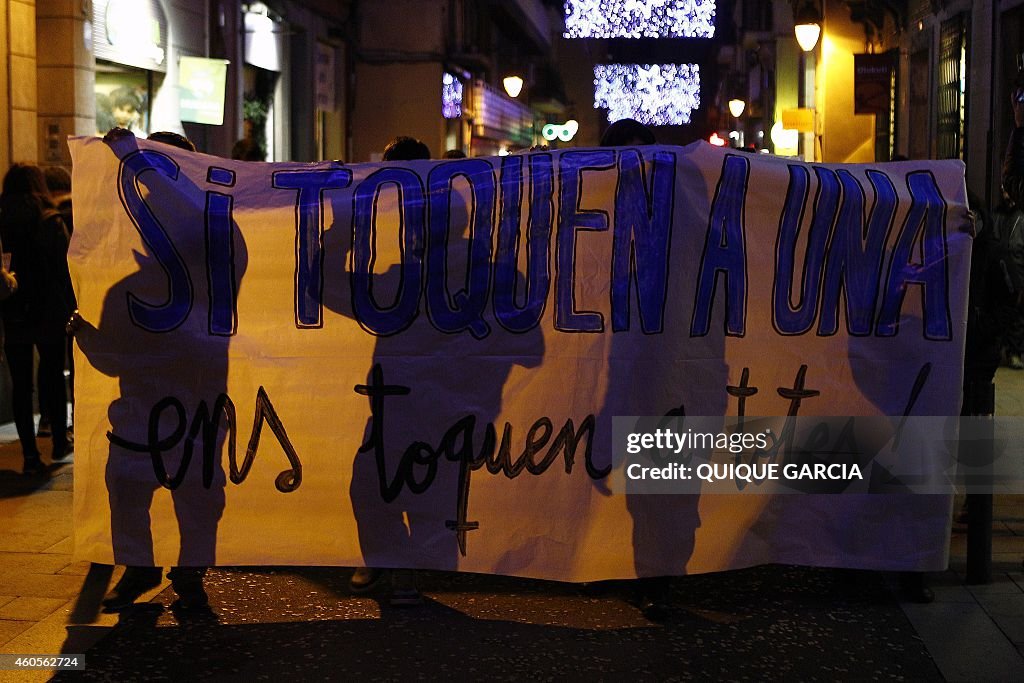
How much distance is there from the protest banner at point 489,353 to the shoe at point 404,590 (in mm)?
185

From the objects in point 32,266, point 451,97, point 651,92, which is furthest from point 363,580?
point 651,92

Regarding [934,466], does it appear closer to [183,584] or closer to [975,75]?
[183,584]

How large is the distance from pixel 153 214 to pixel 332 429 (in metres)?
1.23

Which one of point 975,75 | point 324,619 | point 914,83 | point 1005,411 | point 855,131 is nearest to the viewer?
point 324,619

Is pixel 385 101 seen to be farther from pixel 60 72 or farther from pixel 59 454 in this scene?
pixel 59 454

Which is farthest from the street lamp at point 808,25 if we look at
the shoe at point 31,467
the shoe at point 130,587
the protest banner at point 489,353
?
the shoe at point 130,587

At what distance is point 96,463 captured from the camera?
5773 mm

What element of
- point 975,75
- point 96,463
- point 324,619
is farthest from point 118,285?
point 975,75

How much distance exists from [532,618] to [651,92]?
87776 millimetres

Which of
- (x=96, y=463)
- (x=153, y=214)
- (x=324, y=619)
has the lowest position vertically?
(x=324, y=619)

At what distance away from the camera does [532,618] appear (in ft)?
18.5

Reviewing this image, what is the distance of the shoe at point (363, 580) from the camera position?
6.02 metres

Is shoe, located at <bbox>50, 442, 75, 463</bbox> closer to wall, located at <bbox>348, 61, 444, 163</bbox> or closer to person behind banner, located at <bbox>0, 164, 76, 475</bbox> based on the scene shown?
person behind banner, located at <bbox>0, 164, 76, 475</bbox>

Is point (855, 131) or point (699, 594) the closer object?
point (699, 594)
